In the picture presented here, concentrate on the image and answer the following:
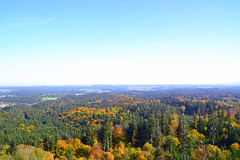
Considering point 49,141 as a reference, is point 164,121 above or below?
above

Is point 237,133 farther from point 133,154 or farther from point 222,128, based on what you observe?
point 133,154

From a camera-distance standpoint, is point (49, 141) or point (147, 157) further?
point (49, 141)

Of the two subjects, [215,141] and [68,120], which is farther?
[68,120]

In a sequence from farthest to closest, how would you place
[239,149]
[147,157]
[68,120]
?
[68,120]
[239,149]
[147,157]

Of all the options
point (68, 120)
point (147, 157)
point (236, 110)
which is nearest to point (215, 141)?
point (147, 157)

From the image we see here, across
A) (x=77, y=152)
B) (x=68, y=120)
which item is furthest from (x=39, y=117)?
(x=77, y=152)

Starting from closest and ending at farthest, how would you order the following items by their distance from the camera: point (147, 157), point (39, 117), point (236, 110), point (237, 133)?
point (147, 157) < point (237, 133) < point (236, 110) < point (39, 117)

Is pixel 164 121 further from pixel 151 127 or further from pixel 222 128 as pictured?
pixel 222 128

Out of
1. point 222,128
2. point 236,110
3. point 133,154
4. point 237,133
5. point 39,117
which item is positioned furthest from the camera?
point 39,117

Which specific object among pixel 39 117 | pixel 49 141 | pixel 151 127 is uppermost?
pixel 151 127
